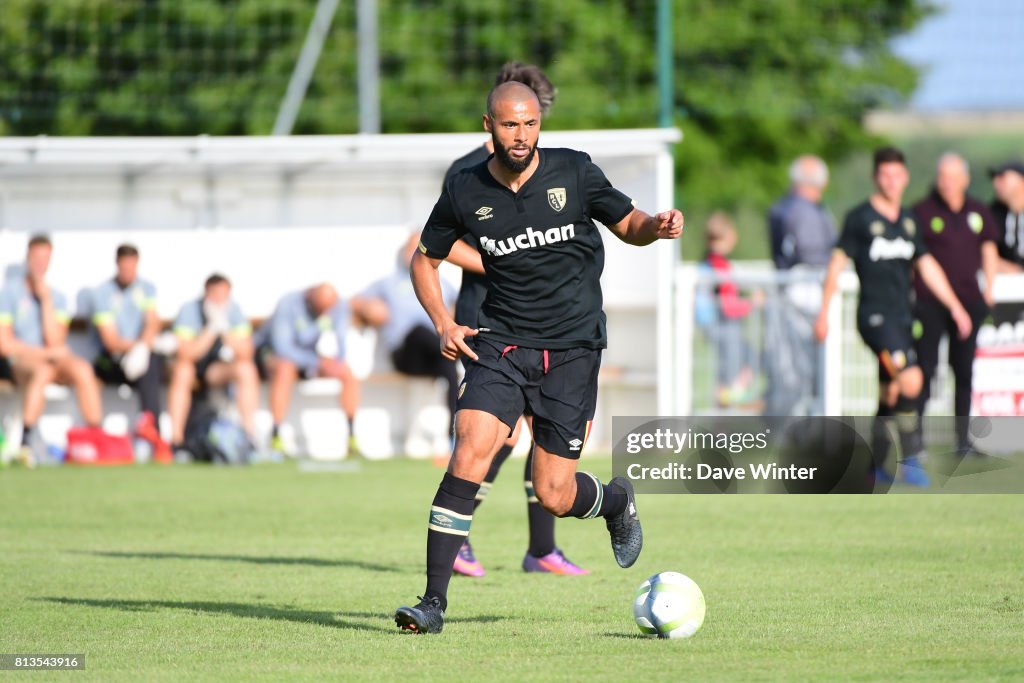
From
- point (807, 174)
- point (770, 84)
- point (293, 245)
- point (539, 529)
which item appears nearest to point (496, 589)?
point (539, 529)

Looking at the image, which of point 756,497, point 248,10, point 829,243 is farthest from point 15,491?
point 248,10

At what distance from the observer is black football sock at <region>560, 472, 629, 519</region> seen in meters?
7.48

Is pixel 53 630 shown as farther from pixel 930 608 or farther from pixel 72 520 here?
pixel 72 520

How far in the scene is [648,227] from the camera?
6977 mm

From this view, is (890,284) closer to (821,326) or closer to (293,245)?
(821,326)

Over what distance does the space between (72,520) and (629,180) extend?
770 centimetres

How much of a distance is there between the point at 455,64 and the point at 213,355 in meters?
12.8

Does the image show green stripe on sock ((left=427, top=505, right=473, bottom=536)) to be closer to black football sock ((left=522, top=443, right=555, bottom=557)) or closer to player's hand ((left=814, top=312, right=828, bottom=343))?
black football sock ((left=522, top=443, right=555, bottom=557))

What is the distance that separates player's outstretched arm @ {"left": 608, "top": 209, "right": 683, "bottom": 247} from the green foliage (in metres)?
12.4

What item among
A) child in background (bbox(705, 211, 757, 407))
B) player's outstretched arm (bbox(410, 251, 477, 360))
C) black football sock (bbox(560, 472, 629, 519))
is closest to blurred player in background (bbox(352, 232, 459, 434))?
child in background (bbox(705, 211, 757, 407))

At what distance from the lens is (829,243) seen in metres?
17.0

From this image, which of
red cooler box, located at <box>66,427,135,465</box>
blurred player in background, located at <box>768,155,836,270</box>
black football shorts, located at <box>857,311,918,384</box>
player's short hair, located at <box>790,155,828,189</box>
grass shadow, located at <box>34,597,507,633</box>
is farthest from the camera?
player's short hair, located at <box>790,155,828,189</box>

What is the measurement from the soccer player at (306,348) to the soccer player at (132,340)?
3.76ft

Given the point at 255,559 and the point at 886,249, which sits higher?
the point at 886,249
